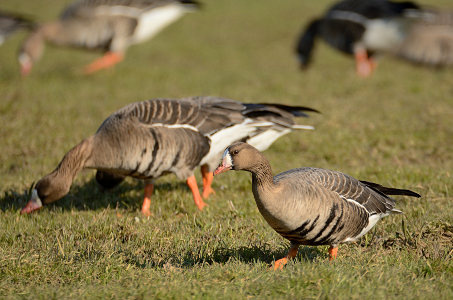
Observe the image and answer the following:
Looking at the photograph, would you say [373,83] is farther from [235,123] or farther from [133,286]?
[133,286]

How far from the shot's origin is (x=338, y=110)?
33.1 ft

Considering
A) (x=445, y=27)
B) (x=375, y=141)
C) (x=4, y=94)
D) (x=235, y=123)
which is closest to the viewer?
(x=235, y=123)

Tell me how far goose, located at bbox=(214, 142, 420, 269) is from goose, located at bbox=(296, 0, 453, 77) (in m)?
9.17

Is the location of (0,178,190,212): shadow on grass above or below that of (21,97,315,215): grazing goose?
below

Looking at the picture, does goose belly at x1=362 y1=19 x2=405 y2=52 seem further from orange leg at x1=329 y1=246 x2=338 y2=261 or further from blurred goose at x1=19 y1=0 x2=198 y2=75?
orange leg at x1=329 y1=246 x2=338 y2=261

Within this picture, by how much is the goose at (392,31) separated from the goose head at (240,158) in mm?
9757

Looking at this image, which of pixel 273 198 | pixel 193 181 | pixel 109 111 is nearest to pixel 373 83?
pixel 109 111

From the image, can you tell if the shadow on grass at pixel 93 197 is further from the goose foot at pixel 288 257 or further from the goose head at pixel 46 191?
the goose foot at pixel 288 257

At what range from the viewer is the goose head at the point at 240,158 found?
172 inches

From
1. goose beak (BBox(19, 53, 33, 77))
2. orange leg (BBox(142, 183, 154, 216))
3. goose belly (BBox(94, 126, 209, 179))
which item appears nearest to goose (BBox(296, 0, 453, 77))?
goose beak (BBox(19, 53, 33, 77))

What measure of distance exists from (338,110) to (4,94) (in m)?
6.68

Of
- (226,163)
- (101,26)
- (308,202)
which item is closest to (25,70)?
(101,26)

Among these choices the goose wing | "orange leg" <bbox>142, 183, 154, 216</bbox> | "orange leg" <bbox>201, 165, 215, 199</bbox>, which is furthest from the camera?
"orange leg" <bbox>201, 165, 215, 199</bbox>

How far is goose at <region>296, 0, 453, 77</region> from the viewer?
13.7 metres
